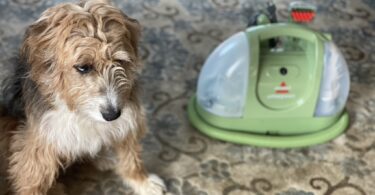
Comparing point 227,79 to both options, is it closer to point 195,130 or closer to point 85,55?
point 195,130

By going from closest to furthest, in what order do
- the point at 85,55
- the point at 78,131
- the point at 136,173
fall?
1. the point at 85,55
2. the point at 78,131
3. the point at 136,173

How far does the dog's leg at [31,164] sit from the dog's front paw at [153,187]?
0.31 metres

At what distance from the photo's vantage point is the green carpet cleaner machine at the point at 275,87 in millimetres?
1948

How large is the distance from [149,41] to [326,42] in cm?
84

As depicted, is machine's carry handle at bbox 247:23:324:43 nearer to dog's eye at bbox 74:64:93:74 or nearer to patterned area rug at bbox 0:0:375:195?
patterned area rug at bbox 0:0:375:195

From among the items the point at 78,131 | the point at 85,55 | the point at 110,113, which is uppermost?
the point at 85,55

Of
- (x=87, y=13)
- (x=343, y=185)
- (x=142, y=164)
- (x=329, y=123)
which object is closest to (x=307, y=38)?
(x=329, y=123)

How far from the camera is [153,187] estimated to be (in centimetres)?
185

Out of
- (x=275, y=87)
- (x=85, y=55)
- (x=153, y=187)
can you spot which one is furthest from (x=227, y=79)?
(x=85, y=55)

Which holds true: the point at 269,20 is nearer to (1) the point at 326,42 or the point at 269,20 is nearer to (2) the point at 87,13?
(1) the point at 326,42

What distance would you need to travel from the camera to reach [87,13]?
1366 mm

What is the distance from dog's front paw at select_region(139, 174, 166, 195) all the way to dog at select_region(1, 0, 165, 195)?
0.13m

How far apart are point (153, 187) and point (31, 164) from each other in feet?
1.39

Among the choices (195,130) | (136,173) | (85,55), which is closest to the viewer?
(85,55)
